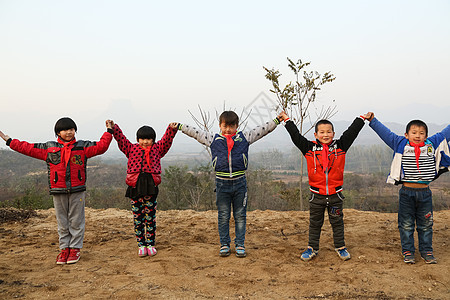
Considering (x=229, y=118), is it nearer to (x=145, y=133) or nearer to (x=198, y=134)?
(x=198, y=134)

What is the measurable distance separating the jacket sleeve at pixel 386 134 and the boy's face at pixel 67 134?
3.59 m

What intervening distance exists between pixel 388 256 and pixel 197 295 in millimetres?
2367

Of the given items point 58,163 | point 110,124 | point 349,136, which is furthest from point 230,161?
point 58,163

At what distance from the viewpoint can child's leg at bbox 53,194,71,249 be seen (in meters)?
3.49

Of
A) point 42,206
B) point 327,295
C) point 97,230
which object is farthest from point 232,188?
point 42,206

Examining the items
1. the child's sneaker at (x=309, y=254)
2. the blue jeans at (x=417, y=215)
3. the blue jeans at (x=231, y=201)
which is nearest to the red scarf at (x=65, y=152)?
the blue jeans at (x=231, y=201)

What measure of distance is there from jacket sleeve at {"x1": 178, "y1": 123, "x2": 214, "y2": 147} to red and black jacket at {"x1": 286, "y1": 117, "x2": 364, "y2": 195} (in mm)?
1013

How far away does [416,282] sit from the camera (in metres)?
2.83

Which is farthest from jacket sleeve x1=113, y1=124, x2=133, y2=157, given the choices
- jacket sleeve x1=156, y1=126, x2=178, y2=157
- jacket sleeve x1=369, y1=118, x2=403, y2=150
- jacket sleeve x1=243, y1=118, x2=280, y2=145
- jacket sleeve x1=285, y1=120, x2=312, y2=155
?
jacket sleeve x1=369, y1=118, x2=403, y2=150

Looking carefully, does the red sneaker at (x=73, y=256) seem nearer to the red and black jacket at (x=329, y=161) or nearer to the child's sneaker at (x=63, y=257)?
the child's sneaker at (x=63, y=257)

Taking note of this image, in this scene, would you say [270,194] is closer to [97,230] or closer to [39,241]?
[97,230]

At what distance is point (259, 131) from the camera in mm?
3652

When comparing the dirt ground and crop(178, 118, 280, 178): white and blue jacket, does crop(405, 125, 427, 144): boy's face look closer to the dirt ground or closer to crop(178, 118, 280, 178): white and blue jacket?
the dirt ground

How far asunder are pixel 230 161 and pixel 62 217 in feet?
6.87
